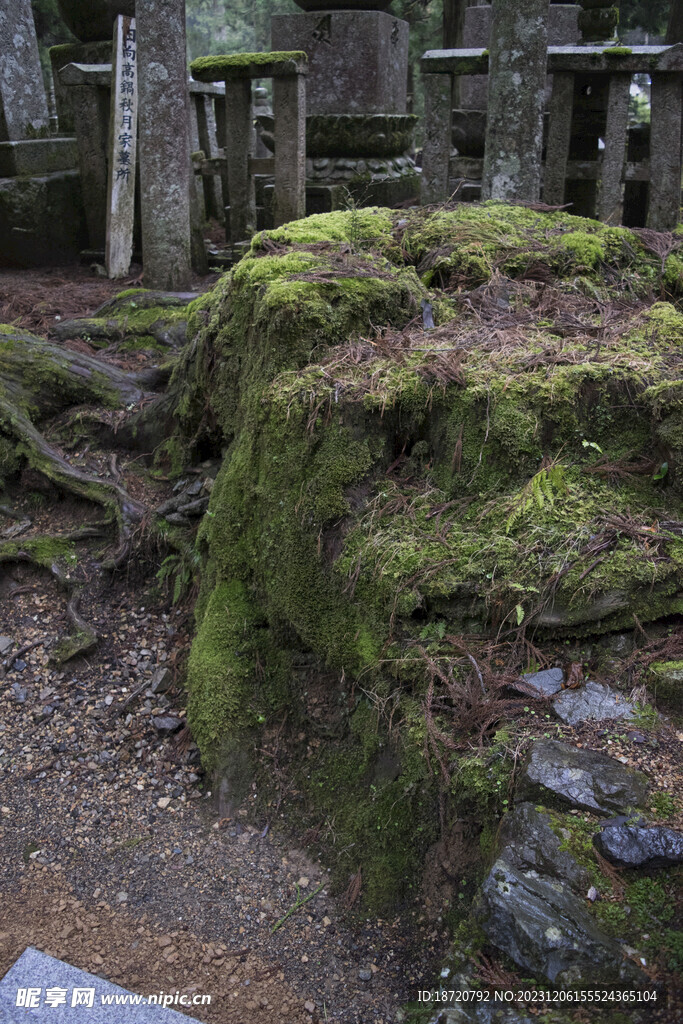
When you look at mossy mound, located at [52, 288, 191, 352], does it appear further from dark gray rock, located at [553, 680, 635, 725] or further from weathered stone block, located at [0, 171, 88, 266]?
dark gray rock, located at [553, 680, 635, 725]

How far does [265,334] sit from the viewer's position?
4.11 meters

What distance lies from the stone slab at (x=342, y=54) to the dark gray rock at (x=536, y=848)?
9.92 m

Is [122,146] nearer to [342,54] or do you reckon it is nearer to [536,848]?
[342,54]

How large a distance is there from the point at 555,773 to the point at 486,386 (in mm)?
1693

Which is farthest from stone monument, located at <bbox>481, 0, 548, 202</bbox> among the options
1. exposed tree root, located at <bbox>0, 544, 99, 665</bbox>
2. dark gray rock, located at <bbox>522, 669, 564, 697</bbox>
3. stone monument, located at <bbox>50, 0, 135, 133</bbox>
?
stone monument, located at <bbox>50, 0, 135, 133</bbox>

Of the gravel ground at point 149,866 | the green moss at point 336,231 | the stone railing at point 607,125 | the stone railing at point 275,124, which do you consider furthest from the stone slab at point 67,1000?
the stone railing at point 275,124

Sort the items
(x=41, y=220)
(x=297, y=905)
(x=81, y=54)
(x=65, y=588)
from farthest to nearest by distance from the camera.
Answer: (x=81, y=54) → (x=41, y=220) → (x=65, y=588) → (x=297, y=905)

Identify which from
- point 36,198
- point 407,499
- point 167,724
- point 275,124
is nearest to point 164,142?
point 275,124

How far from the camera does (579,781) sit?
2.54m

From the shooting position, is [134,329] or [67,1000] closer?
[67,1000]

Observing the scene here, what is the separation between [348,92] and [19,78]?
519cm

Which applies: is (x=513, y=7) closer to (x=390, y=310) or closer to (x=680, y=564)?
(x=390, y=310)

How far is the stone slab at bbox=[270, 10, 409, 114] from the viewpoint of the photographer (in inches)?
392

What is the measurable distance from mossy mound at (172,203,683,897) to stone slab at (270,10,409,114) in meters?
6.64
